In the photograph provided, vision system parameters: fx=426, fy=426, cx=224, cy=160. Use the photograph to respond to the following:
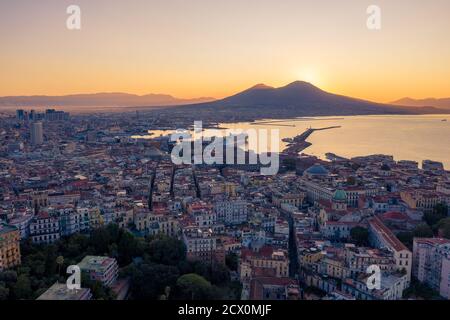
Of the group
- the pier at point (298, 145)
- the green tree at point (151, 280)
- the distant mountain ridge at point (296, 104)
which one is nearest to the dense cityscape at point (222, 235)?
the green tree at point (151, 280)

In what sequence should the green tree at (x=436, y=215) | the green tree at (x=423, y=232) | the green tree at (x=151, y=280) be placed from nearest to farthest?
the green tree at (x=151, y=280) → the green tree at (x=423, y=232) → the green tree at (x=436, y=215)

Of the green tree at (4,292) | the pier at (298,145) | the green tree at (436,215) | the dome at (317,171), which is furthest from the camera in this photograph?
the pier at (298,145)

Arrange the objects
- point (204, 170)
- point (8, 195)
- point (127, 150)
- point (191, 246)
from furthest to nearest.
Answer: point (127, 150) < point (204, 170) < point (8, 195) < point (191, 246)

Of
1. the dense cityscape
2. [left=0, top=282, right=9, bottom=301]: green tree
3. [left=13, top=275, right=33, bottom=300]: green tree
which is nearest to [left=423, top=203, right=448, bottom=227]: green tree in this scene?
the dense cityscape

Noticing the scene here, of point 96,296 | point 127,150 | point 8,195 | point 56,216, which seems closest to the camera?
point 96,296

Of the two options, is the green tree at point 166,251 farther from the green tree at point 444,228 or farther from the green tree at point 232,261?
the green tree at point 444,228

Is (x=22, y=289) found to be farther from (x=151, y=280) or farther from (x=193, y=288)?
(x=193, y=288)
